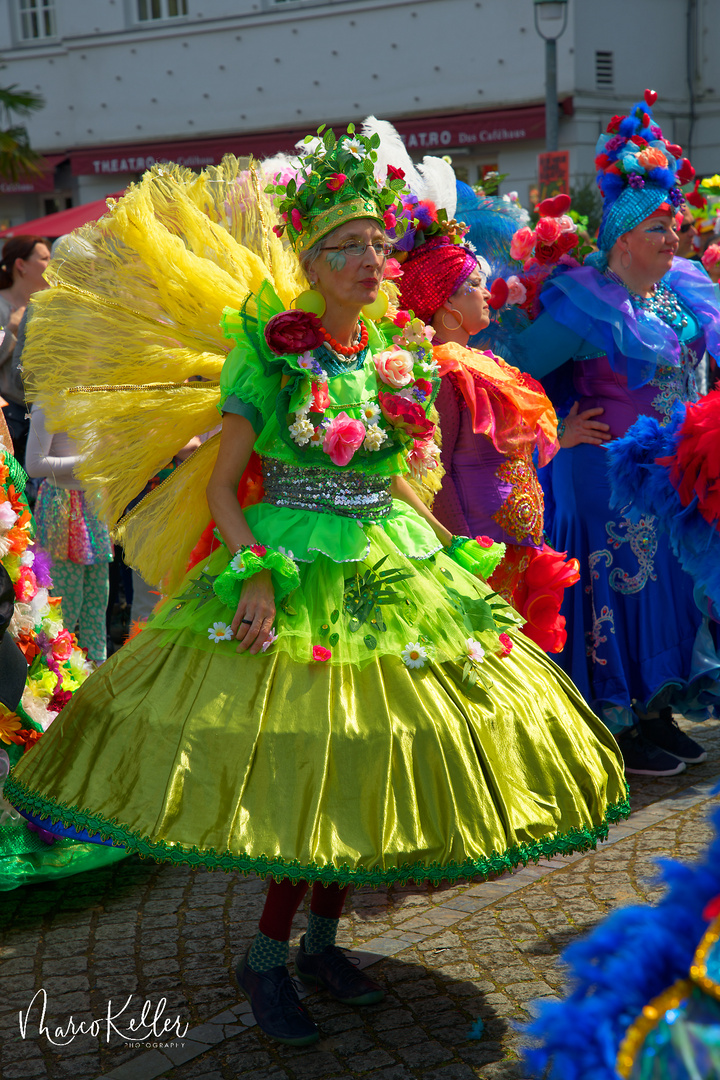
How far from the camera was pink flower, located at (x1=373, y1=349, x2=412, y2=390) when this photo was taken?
123 inches

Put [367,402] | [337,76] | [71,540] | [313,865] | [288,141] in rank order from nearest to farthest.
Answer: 1. [313,865]
2. [367,402]
3. [71,540]
4. [337,76]
5. [288,141]

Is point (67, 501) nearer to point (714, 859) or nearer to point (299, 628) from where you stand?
point (299, 628)

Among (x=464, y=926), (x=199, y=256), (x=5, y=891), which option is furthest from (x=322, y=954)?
(x=199, y=256)

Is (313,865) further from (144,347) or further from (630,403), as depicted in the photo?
(630,403)

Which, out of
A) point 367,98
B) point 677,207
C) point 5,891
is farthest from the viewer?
point 367,98

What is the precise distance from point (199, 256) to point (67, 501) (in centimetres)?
232

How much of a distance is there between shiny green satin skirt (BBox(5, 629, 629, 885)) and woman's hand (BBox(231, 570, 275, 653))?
5 cm

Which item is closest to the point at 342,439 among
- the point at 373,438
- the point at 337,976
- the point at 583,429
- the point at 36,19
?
the point at 373,438

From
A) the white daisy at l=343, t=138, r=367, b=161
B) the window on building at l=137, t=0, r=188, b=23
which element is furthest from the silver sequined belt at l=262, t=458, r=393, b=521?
the window on building at l=137, t=0, r=188, b=23

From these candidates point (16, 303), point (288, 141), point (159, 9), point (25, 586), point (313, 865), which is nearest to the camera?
point (313, 865)

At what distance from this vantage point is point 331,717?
2658 millimetres

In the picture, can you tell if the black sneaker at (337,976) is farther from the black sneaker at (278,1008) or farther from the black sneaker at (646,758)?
the black sneaker at (646,758)

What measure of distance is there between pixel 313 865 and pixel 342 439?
1086mm

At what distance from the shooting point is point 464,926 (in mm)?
3557
